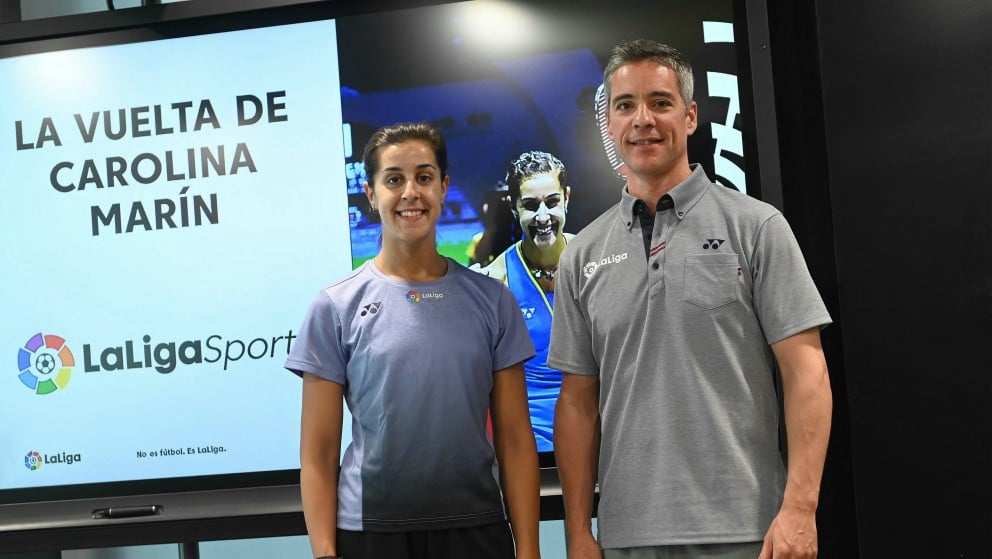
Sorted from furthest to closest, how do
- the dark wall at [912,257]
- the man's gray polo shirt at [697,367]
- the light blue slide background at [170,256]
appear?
the light blue slide background at [170,256] < the dark wall at [912,257] < the man's gray polo shirt at [697,367]

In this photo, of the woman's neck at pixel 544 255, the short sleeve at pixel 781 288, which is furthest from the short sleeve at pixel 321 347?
the short sleeve at pixel 781 288

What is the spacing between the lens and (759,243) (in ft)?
6.38

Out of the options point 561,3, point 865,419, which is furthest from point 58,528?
point 865,419

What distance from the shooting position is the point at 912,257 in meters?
2.58

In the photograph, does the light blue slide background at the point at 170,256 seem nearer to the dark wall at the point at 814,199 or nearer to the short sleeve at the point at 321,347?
the short sleeve at the point at 321,347

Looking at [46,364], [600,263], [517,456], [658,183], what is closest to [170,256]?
[46,364]

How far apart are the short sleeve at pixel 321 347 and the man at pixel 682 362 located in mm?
536

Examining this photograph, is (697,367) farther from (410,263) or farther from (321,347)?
(321,347)

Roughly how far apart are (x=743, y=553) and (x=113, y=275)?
7.17 feet

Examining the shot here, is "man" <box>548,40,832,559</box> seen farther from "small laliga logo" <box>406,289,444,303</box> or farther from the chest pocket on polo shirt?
"small laliga logo" <box>406,289,444,303</box>

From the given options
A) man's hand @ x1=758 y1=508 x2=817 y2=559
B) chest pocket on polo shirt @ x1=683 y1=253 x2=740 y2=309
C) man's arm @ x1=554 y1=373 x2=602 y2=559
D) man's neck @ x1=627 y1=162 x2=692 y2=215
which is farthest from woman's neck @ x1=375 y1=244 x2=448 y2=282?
man's hand @ x1=758 y1=508 x2=817 y2=559

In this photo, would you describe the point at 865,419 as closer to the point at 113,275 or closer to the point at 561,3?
the point at 561,3

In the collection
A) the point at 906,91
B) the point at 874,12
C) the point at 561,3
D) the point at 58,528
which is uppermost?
the point at 561,3

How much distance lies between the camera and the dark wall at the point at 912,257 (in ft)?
8.31
